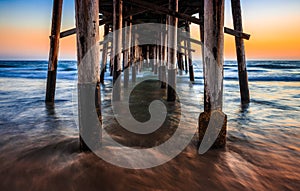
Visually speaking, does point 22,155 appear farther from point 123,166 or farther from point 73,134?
point 123,166

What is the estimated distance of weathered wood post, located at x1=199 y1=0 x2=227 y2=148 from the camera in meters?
2.23

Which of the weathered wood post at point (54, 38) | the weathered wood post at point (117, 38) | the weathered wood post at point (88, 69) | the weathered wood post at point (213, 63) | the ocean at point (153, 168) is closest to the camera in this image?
the ocean at point (153, 168)

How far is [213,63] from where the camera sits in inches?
90.0

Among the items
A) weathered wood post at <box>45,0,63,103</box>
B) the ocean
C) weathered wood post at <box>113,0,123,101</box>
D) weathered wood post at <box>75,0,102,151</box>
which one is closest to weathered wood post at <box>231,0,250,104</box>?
the ocean

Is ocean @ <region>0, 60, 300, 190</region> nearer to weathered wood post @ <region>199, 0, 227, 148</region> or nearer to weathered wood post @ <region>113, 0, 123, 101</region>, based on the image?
weathered wood post @ <region>199, 0, 227, 148</region>

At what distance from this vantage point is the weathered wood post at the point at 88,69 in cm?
207

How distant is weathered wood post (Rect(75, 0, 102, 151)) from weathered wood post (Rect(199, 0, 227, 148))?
3.71 feet

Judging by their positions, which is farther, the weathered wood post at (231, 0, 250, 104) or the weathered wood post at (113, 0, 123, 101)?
the weathered wood post at (113, 0, 123, 101)

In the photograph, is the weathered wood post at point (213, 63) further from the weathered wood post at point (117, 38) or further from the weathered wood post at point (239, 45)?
the weathered wood post at point (117, 38)

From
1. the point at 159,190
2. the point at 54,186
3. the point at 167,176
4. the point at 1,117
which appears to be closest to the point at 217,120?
the point at 167,176

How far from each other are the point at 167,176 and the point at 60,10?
4010 mm

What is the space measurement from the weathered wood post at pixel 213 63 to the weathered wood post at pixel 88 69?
1.13 m

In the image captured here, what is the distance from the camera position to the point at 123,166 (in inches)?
77.3

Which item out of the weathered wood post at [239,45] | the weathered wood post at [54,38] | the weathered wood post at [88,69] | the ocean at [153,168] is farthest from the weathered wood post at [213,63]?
the weathered wood post at [54,38]
